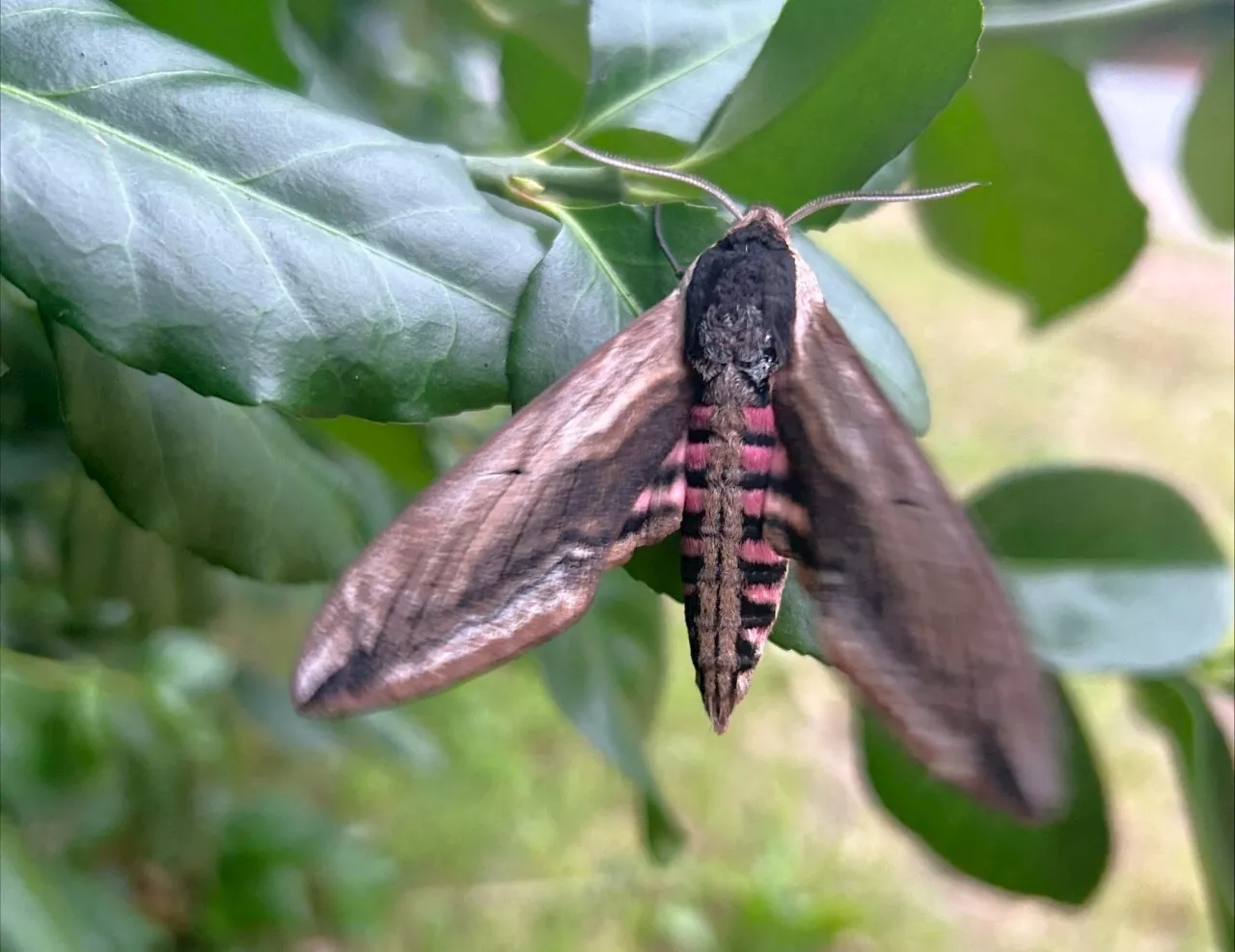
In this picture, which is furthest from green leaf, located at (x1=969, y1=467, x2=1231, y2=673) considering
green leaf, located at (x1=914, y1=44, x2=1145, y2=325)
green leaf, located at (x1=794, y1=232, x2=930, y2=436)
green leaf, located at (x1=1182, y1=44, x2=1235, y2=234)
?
green leaf, located at (x1=1182, y1=44, x2=1235, y2=234)

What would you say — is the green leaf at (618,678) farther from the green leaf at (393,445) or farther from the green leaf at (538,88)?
the green leaf at (538,88)

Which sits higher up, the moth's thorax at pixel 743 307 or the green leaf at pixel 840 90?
the green leaf at pixel 840 90

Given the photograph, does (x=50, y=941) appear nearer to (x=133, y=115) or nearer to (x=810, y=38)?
(x=133, y=115)

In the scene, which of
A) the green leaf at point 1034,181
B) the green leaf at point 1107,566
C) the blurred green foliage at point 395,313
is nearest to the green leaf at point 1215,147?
the blurred green foliage at point 395,313

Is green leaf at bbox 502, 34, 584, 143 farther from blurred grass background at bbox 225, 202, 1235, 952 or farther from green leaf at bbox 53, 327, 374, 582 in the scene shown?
blurred grass background at bbox 225, 202, 1235, 952

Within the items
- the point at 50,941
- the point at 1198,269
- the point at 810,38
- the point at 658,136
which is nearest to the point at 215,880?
the point at 50,941

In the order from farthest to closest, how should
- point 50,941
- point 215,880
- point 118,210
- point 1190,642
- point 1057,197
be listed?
1. point 215,880
2. point 1057,197
3. point 1190,642
4. point 50,941
5. point 118,210

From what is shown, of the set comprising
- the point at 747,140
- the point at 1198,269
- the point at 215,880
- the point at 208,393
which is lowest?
the point at 215,880
